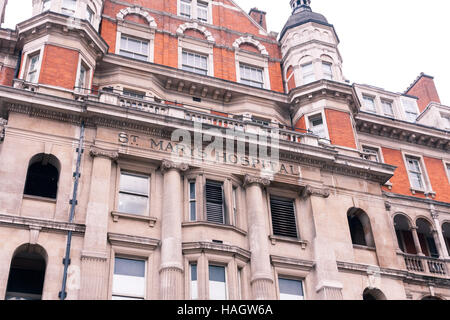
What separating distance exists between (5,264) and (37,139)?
596cm

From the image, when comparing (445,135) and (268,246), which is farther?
(445,135)

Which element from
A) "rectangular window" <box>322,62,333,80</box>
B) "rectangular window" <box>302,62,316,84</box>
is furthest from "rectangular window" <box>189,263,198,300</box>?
"rectangular window" <box>322,62,333,80</box>

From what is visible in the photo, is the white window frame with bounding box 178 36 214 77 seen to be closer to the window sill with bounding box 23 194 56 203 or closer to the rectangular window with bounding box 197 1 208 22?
the rectangular window with bounding box 197 1 208 22

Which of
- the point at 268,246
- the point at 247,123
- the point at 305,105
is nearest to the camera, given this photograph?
the point at 268,246

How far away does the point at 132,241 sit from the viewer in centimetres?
2405

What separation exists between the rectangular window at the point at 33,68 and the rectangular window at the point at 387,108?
22113mm

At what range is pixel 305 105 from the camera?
33906mm

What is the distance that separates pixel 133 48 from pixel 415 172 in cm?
1823

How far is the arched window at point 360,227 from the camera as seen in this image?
29359 millimetres

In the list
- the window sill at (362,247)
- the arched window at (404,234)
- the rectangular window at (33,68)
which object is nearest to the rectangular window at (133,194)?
the rectangular window at (33,68)

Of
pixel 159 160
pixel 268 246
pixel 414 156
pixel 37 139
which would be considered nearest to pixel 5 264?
pixel 37 139

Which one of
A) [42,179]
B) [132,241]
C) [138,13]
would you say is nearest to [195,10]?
[138,13]

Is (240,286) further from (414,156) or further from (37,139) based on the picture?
(414,156)

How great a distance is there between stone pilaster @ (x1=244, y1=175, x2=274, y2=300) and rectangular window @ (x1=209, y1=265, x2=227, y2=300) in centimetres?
125
